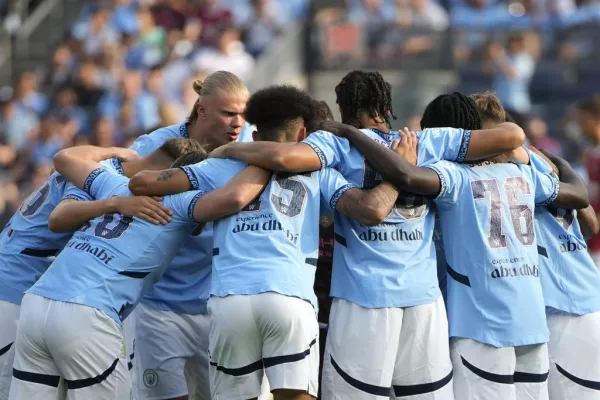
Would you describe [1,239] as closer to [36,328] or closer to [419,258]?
[36,328]

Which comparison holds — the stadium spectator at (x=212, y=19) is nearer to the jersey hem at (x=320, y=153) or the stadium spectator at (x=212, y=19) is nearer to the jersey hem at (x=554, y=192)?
the jersey hem at (x=554, y=192)

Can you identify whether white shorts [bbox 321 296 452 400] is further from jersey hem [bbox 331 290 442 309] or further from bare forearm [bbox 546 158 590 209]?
bare forearm [bbox 546 158 590 209]

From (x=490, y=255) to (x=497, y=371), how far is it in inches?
27.3

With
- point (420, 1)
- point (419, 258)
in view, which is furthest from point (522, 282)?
point (420, 1)

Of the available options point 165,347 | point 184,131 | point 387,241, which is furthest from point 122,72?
point 387,241

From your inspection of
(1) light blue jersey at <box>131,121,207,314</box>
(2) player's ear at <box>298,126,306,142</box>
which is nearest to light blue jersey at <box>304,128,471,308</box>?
(2) player's ear at <box>298,126,306,142</box>

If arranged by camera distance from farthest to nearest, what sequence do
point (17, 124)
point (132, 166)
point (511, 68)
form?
point (17, 124)
point (511, 68)
point (132, 166)

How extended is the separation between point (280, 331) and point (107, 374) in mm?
1134

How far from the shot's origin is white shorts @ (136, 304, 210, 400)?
7.46 meters

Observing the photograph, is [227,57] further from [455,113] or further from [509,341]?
[509,341]

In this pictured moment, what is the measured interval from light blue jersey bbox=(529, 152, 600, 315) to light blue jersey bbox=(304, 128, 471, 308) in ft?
2.72

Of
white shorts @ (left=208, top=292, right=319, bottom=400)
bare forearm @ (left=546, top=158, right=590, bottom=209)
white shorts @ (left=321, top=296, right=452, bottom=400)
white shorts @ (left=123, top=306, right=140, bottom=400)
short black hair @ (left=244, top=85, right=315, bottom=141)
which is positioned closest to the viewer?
white shorts @ (left=208, top=292, right=319, bottom=400)

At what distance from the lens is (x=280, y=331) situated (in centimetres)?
606

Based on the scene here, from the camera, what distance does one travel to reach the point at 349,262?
6.42 meters
